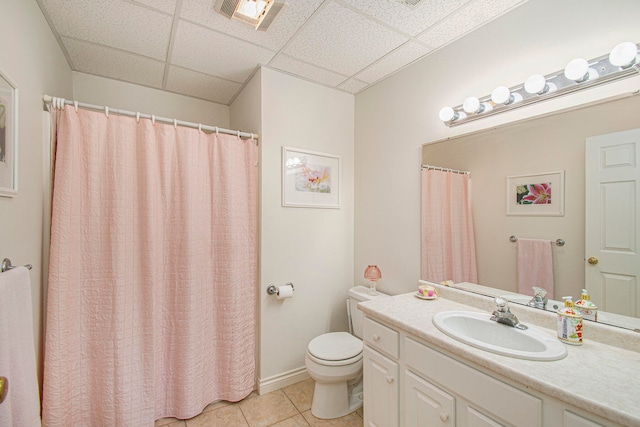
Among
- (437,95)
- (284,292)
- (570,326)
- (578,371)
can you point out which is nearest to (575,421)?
(578,371)

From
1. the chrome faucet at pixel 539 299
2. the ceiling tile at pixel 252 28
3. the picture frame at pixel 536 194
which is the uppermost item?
the ceiling tile at pixel 252 28

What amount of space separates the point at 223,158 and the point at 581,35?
6.62 feet

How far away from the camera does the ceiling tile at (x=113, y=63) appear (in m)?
1.79

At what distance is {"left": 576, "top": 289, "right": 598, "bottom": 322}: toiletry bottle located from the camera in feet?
3.67

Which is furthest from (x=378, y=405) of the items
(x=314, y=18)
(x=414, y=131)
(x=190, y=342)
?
(x=314, y=18)

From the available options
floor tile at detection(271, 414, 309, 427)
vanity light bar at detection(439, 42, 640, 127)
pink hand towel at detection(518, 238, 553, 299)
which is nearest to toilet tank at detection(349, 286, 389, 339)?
floor tile at detection(271, 414, 309, 427)

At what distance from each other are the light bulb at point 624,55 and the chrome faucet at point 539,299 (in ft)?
3.24

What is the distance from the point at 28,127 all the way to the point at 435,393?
7.22ft

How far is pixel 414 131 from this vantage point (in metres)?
1.91

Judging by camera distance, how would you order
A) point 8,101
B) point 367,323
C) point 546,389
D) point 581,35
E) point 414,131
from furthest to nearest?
point 414,131, point 367,323, point 581,35, point 8,101, point 546,389

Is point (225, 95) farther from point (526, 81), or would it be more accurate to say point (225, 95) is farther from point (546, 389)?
point (546, 389)

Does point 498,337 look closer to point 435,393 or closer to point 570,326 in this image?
point 570,326

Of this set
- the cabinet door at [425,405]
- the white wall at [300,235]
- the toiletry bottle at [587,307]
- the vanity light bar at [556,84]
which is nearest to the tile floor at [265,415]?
the white wall at [300,235]

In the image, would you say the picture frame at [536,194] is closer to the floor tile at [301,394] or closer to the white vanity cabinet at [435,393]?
the white vanity cabinet at [435,393]
